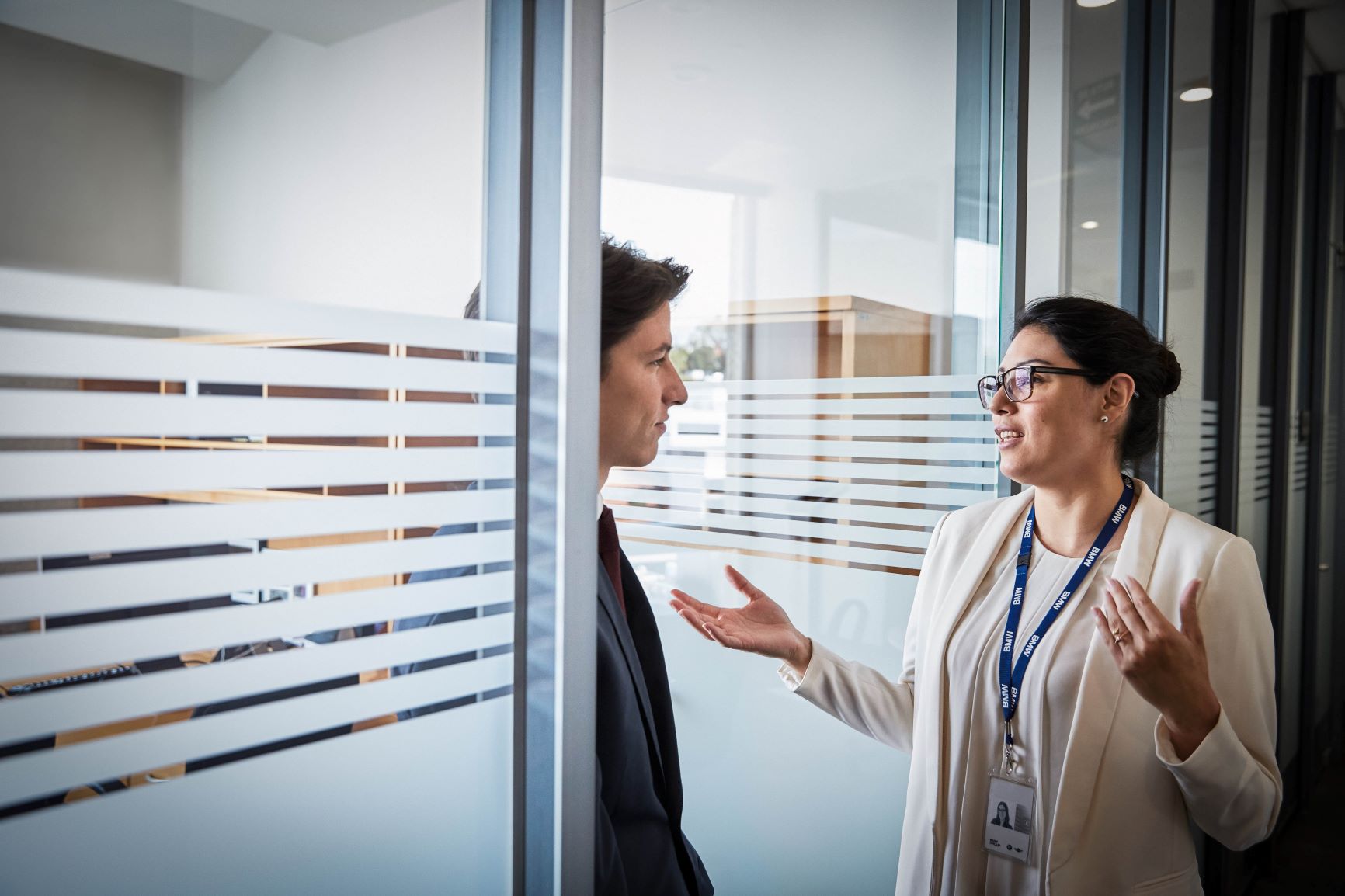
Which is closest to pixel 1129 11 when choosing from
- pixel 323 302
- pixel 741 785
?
pixel 741 785

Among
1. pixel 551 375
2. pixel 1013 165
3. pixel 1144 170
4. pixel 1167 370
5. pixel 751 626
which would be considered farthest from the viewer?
pixel 1144 170

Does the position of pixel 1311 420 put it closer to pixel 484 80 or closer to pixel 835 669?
pixel 835 669

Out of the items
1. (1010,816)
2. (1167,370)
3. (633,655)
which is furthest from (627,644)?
(1167,370)

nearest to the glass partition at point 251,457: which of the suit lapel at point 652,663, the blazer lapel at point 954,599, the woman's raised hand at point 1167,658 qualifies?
the suit lapel at point 652,663

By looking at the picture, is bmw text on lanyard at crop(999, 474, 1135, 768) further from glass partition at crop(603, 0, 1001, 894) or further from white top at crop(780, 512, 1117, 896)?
glass partition at crop(603, 0, 1001, 894)

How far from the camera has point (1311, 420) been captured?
3781 mm

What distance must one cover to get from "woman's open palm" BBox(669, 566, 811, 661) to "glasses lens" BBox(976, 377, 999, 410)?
602 mm

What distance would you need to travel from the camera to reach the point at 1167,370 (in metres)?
1.83

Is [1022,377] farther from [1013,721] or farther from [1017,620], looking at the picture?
[1013,721]

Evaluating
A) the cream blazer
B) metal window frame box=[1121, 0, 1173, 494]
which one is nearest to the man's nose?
the cream blazer

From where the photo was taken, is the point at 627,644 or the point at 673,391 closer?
the point at 627,644

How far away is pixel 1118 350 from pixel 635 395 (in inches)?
37.9

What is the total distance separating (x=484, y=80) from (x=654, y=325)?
0.45m

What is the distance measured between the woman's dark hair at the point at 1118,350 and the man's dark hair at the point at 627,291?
0.79 meters
